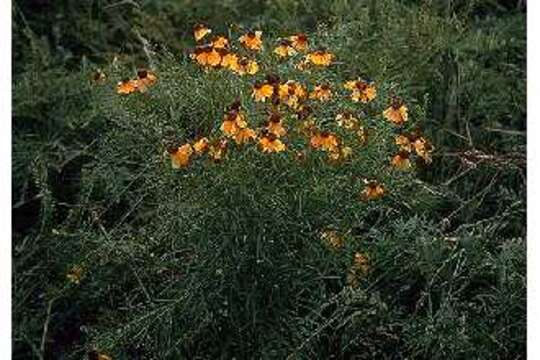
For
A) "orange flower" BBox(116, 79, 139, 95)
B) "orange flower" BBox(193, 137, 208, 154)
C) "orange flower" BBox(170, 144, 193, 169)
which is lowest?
"orange flower" BBox(170, 144, 193, 169)

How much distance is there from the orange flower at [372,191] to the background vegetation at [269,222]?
0.03 m

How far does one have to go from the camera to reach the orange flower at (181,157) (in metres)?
1.97

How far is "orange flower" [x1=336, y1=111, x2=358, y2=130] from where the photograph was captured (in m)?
2.09

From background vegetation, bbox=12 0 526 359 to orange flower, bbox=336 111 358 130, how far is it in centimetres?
12

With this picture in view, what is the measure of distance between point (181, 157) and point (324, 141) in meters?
0.26

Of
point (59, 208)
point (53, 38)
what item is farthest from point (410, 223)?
point (53, 38)

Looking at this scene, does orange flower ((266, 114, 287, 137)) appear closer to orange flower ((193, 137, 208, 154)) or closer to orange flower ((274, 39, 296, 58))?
orange flower ((193, 137, 208, 154))

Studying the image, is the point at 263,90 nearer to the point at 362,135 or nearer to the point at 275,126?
the point at 275,126

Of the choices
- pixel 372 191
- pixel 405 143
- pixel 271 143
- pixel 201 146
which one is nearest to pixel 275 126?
pixel 271 143

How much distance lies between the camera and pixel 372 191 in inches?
81.5
